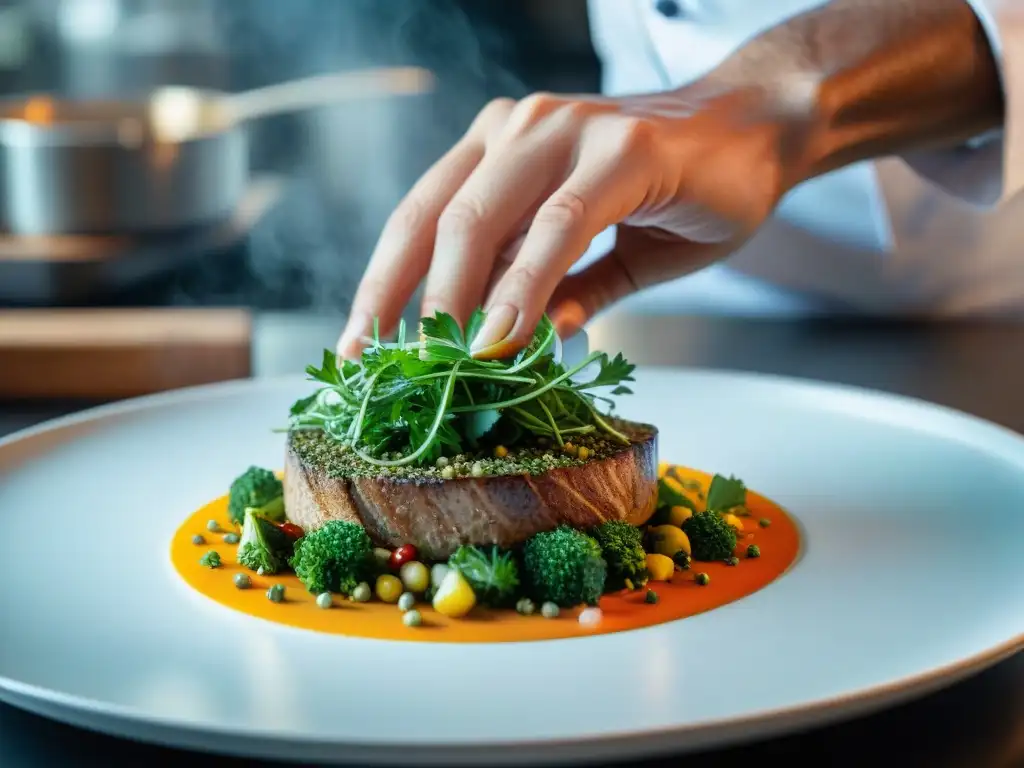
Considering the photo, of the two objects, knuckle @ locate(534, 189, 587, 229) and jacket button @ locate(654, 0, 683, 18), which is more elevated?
jacket button @ locate(654, 0, 683, 18)

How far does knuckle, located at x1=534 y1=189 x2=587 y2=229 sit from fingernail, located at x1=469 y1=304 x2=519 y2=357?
0.48 ft

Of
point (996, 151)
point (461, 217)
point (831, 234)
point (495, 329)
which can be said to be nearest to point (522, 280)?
point (495, 329)

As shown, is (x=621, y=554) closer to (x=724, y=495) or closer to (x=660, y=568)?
(x=660, y=568)

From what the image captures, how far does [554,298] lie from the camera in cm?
237

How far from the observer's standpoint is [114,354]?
8.72 ft

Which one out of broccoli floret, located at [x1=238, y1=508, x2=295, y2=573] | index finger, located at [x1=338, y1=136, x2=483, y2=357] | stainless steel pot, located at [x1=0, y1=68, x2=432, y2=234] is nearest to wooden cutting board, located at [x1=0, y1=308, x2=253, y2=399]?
stainless steel pot, located at [x1=0, y1=68, x2=432, y2=234]

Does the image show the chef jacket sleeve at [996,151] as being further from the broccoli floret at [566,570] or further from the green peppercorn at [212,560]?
the green peppercorn at [212,560]

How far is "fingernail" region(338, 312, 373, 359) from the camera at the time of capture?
201cm

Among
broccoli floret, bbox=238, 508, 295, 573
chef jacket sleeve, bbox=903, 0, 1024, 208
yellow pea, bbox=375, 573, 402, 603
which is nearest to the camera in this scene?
yellow pea, bbox=375, 573, 402, 603

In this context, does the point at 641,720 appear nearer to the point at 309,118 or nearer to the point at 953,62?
the point at 953,62

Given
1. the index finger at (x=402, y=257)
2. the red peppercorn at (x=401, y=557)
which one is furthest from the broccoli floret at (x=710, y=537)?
the index finger at (x=402, y=257)

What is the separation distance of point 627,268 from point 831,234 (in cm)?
113

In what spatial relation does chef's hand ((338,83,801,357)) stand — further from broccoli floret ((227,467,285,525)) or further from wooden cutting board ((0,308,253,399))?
wooden cutting board ((0,308,253,399))

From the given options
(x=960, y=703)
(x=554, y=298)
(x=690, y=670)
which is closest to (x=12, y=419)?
(x=554, y=298)
